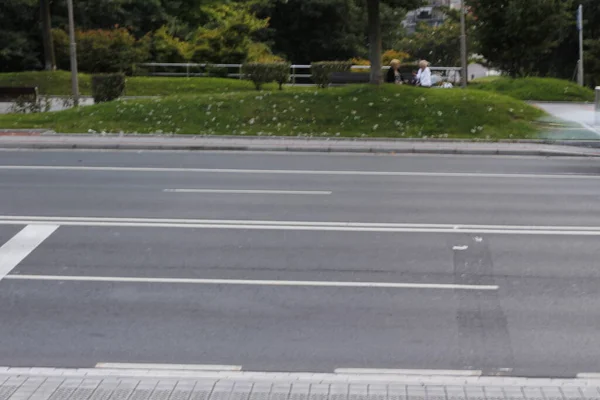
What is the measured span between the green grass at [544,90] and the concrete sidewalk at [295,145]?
9894 millimetres

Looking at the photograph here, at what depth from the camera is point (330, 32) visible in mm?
58594

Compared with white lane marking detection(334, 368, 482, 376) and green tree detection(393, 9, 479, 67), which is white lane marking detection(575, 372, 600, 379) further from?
green tree detection(393, 9, 479, 67)

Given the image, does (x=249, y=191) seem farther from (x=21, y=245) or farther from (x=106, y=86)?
(x=106, y=86)

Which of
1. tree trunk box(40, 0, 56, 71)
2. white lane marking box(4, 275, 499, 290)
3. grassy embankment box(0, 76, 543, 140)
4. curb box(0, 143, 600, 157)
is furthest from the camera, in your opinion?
tree trunk box(40, 0, 56, 71)

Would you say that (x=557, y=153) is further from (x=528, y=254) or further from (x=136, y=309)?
(x=136, y=309)

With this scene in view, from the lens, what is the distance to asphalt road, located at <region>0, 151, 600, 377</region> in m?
6.76

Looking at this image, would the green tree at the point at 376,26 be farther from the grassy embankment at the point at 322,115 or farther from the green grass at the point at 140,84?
the green grass at the point at 140,84

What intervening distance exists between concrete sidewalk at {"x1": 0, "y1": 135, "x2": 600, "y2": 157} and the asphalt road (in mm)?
4582

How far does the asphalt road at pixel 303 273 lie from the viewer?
266 inches

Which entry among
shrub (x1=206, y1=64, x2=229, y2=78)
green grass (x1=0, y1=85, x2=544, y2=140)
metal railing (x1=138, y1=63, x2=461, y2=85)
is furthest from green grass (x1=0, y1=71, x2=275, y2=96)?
green grass (x1=0, y1=85, x2=544, y2=140)

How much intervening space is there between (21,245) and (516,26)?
1099 inches

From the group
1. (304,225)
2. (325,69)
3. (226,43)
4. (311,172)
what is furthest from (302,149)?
(226,43)

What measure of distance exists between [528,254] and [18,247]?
18.9 feet

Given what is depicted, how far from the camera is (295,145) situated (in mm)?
20891
